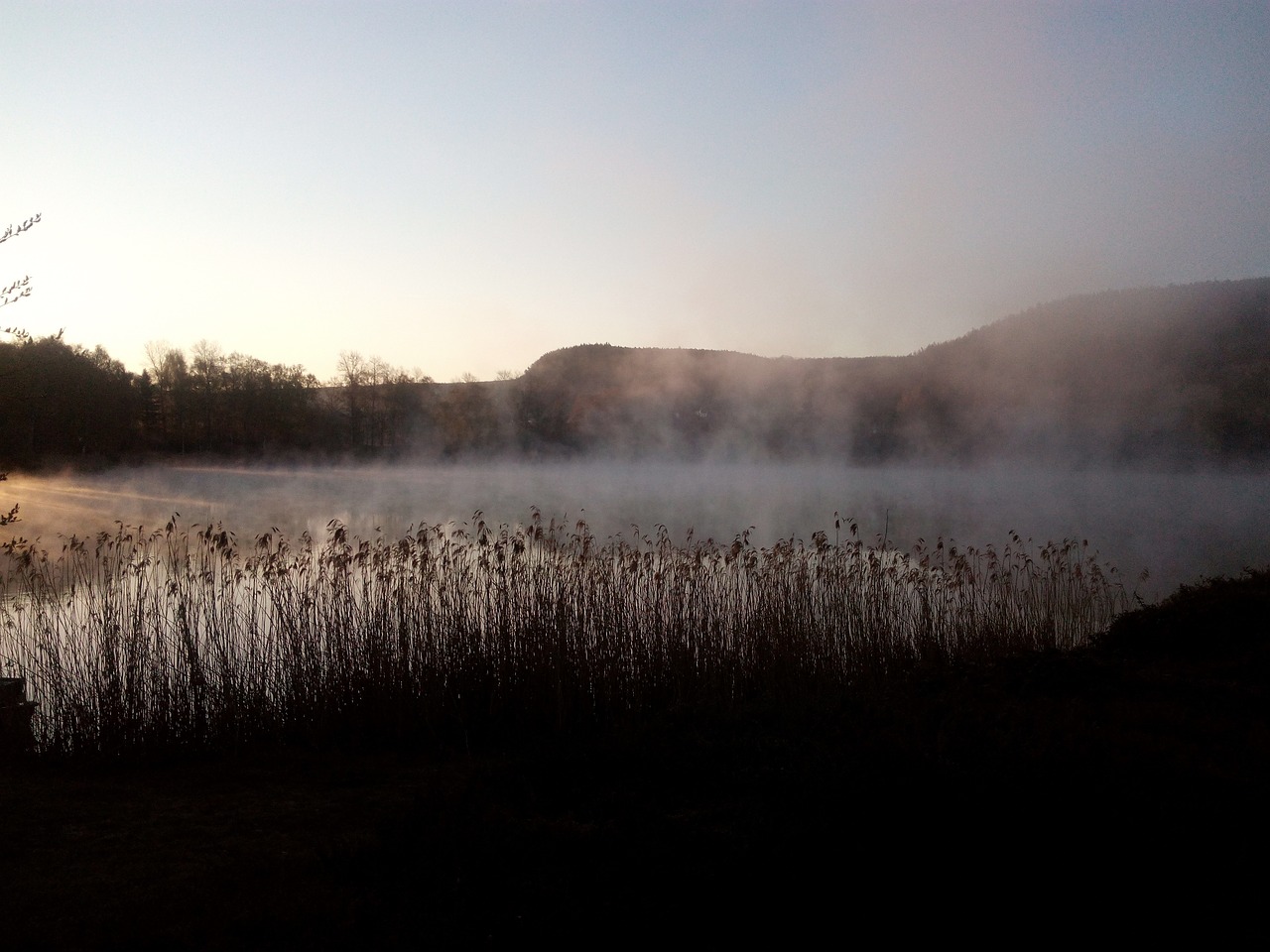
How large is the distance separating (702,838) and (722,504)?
24.5m

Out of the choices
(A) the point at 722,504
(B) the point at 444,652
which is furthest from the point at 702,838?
(A) the point at 722,504

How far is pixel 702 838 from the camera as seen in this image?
10.6ft

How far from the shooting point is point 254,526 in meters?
19.0

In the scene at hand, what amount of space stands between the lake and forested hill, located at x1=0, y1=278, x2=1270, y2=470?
2.58 m

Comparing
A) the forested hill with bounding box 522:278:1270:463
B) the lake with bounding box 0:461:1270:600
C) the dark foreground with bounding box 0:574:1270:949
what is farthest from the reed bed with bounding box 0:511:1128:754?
the forested hill with bounding box 522:278:1270:463

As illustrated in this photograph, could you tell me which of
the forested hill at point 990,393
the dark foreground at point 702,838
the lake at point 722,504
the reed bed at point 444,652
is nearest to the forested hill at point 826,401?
the forested hill at point 990,393

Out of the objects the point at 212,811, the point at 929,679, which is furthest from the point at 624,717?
the point at 212,811

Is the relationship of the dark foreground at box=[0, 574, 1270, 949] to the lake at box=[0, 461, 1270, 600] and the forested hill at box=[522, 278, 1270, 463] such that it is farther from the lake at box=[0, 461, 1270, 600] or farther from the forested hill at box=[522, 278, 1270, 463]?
the forested hill at box=[522, 278, 1270, 463]

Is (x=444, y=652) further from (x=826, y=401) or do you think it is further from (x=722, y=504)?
(x=826, y=401)

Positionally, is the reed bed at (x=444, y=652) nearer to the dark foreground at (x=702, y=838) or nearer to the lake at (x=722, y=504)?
the dark foreground at (x=702, y=838)

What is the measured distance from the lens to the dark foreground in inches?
104

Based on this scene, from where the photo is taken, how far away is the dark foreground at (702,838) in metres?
2.63

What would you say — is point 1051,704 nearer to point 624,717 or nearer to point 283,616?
point 624,717

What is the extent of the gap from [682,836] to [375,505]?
898 inches
